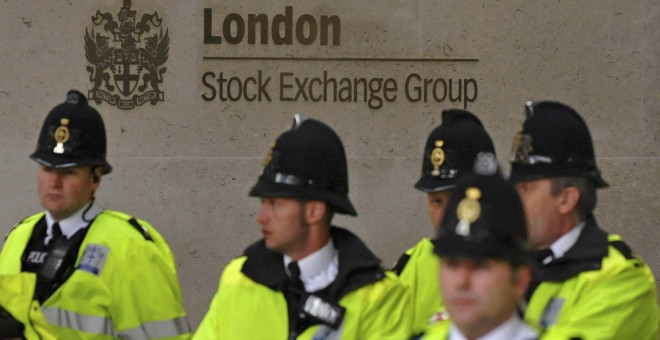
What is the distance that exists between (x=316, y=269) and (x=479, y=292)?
1.47m

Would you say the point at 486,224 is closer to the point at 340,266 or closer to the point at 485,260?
the point at 485,260

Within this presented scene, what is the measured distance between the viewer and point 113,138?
9.23 metres

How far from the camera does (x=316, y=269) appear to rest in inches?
204

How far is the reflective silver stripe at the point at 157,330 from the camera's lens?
5.97m

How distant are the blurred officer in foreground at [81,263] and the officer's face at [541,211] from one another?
1.72 metres

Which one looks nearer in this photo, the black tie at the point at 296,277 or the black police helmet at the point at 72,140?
the black tie at the point at 296,277

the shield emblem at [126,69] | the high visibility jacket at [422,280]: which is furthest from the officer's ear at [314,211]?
the shield emblem at [126,69]

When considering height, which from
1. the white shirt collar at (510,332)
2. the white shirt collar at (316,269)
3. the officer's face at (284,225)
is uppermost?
the officer's face at (284,225)

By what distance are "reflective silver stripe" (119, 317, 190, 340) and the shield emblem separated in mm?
3324

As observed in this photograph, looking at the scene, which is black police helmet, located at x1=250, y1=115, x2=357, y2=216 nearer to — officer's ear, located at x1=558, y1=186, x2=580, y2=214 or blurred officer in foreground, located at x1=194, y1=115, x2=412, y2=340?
blurred officer in foreground, located at x1=194, y1=115, x2=412, y2=340

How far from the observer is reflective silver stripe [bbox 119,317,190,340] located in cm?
597

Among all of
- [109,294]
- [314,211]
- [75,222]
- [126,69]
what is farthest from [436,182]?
[126,69]

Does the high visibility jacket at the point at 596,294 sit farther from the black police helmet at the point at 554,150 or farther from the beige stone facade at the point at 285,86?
the beige stone facade at the point at 285,86

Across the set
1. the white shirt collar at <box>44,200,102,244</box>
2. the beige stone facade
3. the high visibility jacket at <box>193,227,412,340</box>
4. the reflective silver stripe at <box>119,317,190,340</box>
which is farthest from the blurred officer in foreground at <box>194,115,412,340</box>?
the beige stone facade
